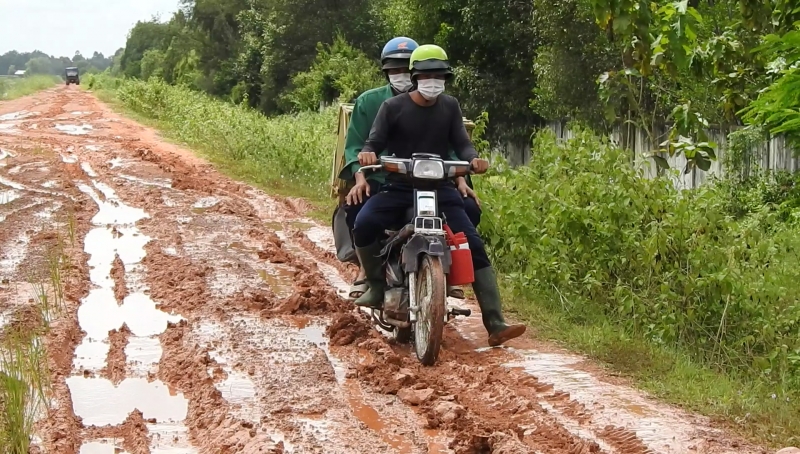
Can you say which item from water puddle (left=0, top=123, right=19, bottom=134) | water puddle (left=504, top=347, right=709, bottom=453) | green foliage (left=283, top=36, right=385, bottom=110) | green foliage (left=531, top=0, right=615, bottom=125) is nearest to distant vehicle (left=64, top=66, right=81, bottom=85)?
green foliage (left=283, top=36, right=385, bottom=110)

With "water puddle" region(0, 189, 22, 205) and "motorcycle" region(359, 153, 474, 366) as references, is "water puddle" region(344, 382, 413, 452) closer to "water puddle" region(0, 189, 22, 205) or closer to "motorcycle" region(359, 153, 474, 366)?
"motorcycle" region(359, 153, 474, 366)

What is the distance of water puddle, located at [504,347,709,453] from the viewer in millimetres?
4922

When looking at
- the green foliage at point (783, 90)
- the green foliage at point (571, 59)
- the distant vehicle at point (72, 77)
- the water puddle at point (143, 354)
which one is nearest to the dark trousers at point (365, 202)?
the water puddle at point (143, 354)

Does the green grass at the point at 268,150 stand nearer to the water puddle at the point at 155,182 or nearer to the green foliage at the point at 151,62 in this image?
the water puddle at the point at 155,182

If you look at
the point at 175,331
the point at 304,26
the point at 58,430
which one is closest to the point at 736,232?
the point at 175,331

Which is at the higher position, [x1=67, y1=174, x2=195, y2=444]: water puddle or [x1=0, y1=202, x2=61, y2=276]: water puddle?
[x1=0, y1=202, x2=61, y2=276]: water puddle

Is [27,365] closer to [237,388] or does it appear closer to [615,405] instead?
[237,388]

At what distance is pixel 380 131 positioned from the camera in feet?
21.8

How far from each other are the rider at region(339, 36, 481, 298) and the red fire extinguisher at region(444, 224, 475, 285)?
62 cm

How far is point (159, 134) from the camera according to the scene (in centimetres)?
2612

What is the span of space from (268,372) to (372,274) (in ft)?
4.03

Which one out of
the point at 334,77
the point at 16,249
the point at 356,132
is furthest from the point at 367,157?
the point at 334,77

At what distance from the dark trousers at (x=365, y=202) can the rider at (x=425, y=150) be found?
0.49 feet

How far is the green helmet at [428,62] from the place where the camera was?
6.44 meters
